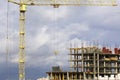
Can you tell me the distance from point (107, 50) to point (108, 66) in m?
9.02

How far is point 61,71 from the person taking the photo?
160 m

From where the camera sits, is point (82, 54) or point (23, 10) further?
point (82, 54)

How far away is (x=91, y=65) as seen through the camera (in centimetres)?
16412

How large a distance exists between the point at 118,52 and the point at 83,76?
82.1 feet

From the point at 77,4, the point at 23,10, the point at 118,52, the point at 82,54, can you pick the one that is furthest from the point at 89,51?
the point at 23,10

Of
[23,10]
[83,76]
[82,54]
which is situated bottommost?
[83,76]

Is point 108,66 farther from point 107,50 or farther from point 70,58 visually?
point 70,58

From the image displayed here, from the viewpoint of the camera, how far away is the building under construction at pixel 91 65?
524 ft

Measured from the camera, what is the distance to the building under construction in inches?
6289

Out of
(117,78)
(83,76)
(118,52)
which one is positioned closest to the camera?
(117,78)

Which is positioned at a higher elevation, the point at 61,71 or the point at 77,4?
the point at 77,4

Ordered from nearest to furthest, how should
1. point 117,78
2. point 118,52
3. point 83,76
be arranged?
point 117,78
point 83,76
point 118,52

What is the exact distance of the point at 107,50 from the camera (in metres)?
169

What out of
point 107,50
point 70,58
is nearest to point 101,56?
point 107,50
